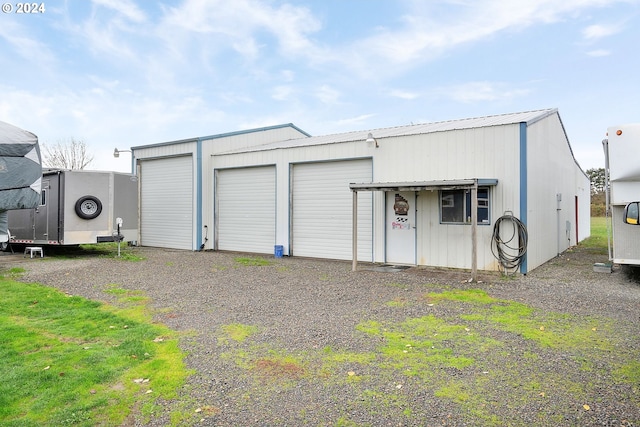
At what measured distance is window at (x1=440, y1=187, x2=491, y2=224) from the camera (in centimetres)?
982

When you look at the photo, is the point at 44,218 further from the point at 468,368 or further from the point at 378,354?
the point at 468,368

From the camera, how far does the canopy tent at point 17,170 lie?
30.1 feet

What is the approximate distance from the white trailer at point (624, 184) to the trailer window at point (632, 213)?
0.20 m

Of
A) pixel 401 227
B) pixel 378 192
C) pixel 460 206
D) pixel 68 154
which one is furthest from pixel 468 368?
pixel 68 154

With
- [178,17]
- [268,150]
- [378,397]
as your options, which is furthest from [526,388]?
[178,17]

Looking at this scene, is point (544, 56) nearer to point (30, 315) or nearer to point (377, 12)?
point (377, 12)

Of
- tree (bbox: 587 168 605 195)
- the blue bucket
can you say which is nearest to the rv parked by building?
the blue bucket

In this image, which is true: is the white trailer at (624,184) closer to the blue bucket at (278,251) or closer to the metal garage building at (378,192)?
the metal garage building at (378,192)

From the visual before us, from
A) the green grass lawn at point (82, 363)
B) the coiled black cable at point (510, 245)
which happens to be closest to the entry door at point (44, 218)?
the green grass lawn at point (82, 363)

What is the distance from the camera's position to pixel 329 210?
1249cm

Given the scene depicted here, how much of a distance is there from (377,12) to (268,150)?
5321mm

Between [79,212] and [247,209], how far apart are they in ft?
16.5

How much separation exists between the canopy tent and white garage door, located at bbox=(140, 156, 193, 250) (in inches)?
228

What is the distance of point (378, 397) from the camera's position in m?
3.36
